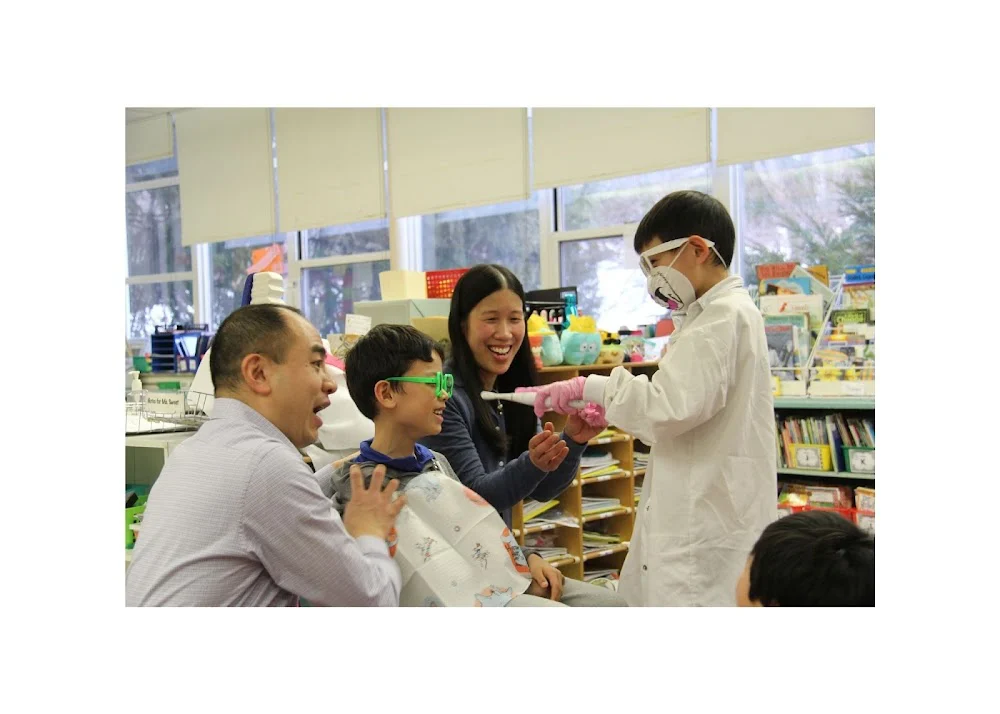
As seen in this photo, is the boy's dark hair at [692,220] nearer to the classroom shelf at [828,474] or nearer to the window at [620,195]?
the classroom shelf at [828,474]

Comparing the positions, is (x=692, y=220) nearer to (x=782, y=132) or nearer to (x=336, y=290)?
(x=782, y=132)

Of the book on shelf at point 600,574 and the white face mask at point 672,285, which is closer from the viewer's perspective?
the white face mask at point 672,285

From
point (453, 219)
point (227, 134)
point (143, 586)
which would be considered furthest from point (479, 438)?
point (227, 134)

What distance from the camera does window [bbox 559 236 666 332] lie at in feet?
14.8

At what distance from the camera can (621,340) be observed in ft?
11.9

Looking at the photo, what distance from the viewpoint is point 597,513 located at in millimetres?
3232

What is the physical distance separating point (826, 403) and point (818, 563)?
231cm

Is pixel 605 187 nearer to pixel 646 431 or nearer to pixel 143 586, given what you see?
pixel 646 431

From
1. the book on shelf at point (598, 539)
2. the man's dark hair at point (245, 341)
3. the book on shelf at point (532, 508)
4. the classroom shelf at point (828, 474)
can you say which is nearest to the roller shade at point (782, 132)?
the classroom shelf at point (828, 474)

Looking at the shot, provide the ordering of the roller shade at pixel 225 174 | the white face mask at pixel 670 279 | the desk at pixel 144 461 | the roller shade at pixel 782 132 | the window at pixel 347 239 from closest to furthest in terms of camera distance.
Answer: the white face mask at pixel 670 279 → the desk at pixel 144 461 → the roller shade at pixel 782 132 → the window at pixel 347 239 → the roller shade at pixel 225 174


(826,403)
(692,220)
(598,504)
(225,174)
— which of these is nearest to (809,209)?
(826,403)

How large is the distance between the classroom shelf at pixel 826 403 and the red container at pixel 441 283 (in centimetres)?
147

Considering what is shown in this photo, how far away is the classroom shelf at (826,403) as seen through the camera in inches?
130

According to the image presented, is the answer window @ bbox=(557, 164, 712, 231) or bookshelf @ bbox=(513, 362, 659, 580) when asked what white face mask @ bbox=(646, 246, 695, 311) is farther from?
window @ bbox=(557, 164, 712, 231)
